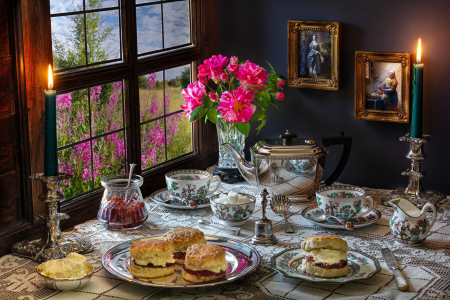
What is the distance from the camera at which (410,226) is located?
152cm

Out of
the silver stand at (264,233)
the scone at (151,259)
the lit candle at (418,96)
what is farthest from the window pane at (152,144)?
the lit candle at (418,96)

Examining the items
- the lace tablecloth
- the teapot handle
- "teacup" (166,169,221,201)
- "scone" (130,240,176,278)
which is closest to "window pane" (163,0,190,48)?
"teacup" (166,169,221,201)

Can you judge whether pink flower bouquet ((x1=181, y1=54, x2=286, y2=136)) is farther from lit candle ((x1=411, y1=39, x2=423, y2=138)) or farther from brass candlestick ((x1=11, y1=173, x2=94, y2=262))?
brass candlestick ((x1=11, y1=173, x2=94, y2=262))

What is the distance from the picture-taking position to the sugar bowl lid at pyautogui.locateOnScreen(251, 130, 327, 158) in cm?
187

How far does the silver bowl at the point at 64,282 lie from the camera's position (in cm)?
126

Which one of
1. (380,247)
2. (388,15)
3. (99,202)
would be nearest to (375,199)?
(380,247)

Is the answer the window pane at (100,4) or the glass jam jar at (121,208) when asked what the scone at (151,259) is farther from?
the window pane at (100,4)

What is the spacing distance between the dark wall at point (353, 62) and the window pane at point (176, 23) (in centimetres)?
19

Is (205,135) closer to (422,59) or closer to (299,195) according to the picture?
(299,195)

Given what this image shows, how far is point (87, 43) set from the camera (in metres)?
1.80

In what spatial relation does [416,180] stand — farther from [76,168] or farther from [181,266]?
[76,168]

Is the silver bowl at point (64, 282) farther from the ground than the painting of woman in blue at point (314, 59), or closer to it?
closer to it

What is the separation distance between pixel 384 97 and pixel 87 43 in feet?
3.43

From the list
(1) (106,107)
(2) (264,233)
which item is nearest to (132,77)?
(1) (106,107)
